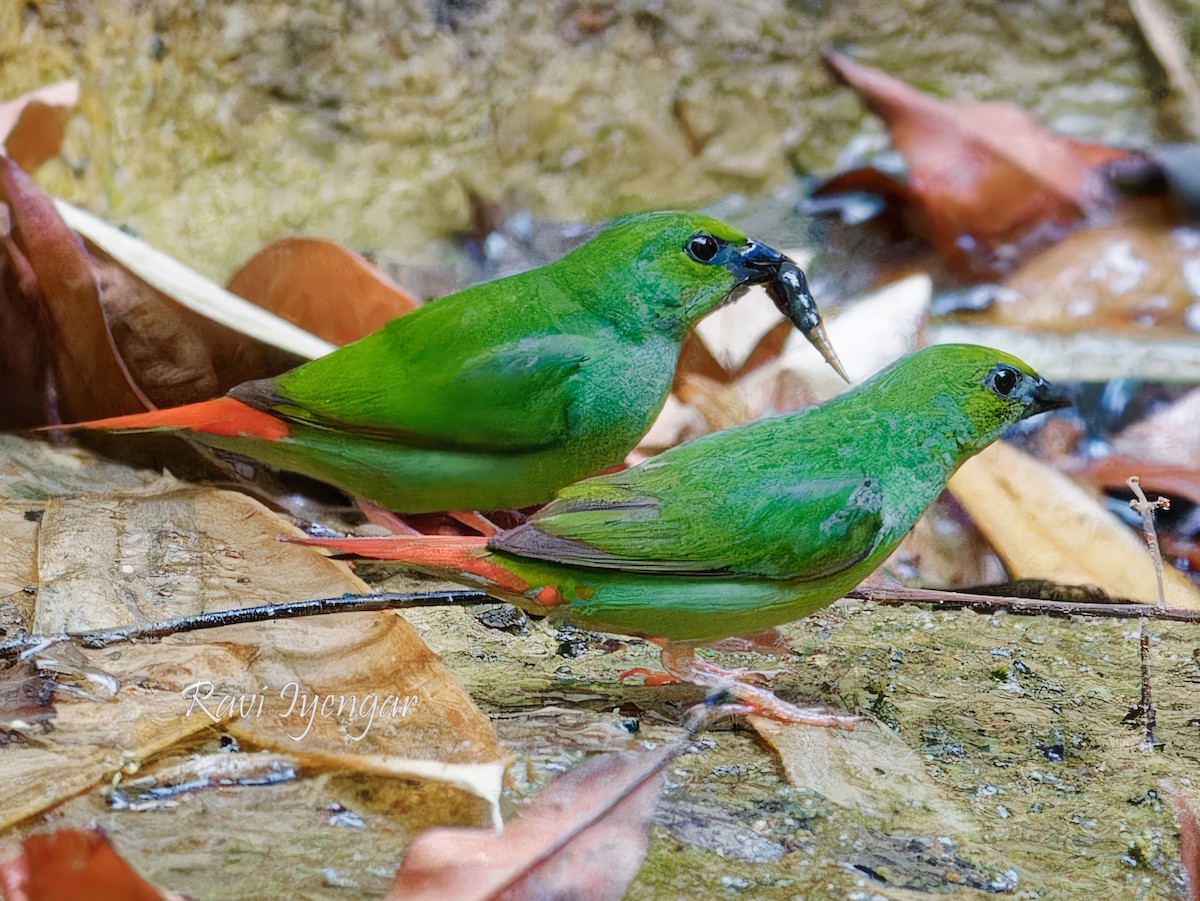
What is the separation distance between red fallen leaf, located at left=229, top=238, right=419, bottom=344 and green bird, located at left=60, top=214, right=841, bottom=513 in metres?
0.63

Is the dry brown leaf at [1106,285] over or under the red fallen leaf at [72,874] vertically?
under

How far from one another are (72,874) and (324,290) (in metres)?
1.82

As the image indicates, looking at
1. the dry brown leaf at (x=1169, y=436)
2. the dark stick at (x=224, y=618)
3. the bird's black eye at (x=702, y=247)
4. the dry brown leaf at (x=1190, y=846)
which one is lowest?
the dry brown leaf at (x=1169, y=436)

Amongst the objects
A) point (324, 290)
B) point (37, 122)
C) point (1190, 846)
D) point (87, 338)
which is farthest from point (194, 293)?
point (1190, 846)

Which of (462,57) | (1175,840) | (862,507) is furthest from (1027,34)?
(1175,840)

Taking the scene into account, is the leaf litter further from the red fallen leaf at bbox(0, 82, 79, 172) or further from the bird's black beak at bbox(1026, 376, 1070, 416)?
the red fallen leaf at bbox(0, 82, 79, 172)

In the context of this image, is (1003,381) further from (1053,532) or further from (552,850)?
(552,850)

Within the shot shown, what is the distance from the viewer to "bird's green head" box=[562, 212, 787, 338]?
6.84ft

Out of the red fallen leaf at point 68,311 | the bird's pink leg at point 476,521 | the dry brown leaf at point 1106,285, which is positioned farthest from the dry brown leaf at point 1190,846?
the dry brown leaf at point 1106,285

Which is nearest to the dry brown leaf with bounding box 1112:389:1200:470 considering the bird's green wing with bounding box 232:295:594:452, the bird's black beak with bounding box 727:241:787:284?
the bird's black beak with bounding box 727:241:787:284

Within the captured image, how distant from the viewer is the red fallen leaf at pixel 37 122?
11.2 ft

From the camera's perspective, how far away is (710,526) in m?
1.79

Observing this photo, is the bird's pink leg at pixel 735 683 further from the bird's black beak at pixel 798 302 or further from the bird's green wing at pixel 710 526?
the bird's black beak at pixel 798 302

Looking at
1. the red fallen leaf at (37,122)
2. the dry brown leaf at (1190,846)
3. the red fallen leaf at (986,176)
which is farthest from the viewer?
the red fallen leaf at (986,176)
